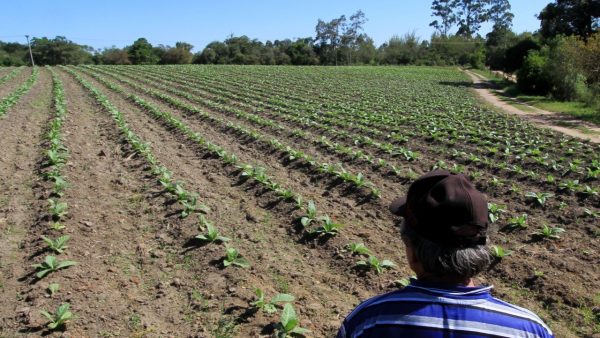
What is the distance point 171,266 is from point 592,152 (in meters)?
11.3

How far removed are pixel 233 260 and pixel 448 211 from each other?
4.19 m

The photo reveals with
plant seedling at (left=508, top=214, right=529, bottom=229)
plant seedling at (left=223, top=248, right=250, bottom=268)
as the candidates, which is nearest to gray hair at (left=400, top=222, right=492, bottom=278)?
plant seedling at (left=223, top=248, right=250, bottom=268)

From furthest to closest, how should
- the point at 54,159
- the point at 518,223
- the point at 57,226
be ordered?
the point at 54,159 → the point at 518,223 → the point at 57,226

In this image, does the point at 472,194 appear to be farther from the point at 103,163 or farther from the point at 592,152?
the point at 592,152

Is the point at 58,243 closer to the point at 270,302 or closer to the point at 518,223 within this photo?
the point at 270,302

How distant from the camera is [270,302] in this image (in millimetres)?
4621

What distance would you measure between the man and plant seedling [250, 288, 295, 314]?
2.84 metres

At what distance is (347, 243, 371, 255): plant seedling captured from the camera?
586cm

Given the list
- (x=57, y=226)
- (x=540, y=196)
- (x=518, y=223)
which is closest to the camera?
(x=57, y=226)

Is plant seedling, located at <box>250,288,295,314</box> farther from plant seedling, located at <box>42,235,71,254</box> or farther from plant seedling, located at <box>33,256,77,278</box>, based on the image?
plant seedling, located at <box>42,235,71,254</box>

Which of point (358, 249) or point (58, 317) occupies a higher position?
point (58, 317)

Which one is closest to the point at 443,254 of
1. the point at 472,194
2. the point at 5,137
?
the point at 472,194

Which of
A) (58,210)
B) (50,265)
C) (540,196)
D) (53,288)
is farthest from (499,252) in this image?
(58,210)

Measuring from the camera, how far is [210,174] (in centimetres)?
938
